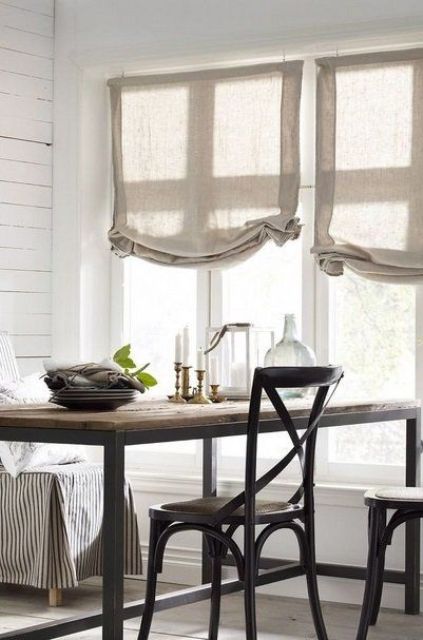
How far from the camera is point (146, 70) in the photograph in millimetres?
5230

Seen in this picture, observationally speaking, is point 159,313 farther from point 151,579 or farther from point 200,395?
point 151,579

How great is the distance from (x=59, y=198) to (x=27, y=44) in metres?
0.70

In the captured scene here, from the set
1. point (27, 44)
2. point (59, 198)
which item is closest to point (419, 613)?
point (59, 198)

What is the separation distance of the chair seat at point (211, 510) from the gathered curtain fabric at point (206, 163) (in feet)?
5.10

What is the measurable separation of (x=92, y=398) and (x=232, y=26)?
2.20 m

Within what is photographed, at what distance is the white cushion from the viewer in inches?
148

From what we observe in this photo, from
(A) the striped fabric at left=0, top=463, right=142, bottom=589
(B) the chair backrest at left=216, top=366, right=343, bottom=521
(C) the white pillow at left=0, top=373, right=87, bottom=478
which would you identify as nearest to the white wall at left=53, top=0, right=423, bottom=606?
(C) the white pillow at left=0, top=373, right=87, bottom=478

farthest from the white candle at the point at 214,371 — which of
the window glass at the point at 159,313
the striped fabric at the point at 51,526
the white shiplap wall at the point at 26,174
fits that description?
the white shiplap wall at the point at 26,174

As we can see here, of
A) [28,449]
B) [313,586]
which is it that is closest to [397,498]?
[313,586]

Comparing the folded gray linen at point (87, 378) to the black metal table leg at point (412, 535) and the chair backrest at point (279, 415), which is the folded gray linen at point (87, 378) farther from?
the black metal table leg at point (412, 535)

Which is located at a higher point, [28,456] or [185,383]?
[185,383]

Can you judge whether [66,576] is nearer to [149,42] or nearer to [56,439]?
[56,439]

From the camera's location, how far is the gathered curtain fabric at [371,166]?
459 centimetres

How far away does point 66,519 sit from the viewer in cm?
439
